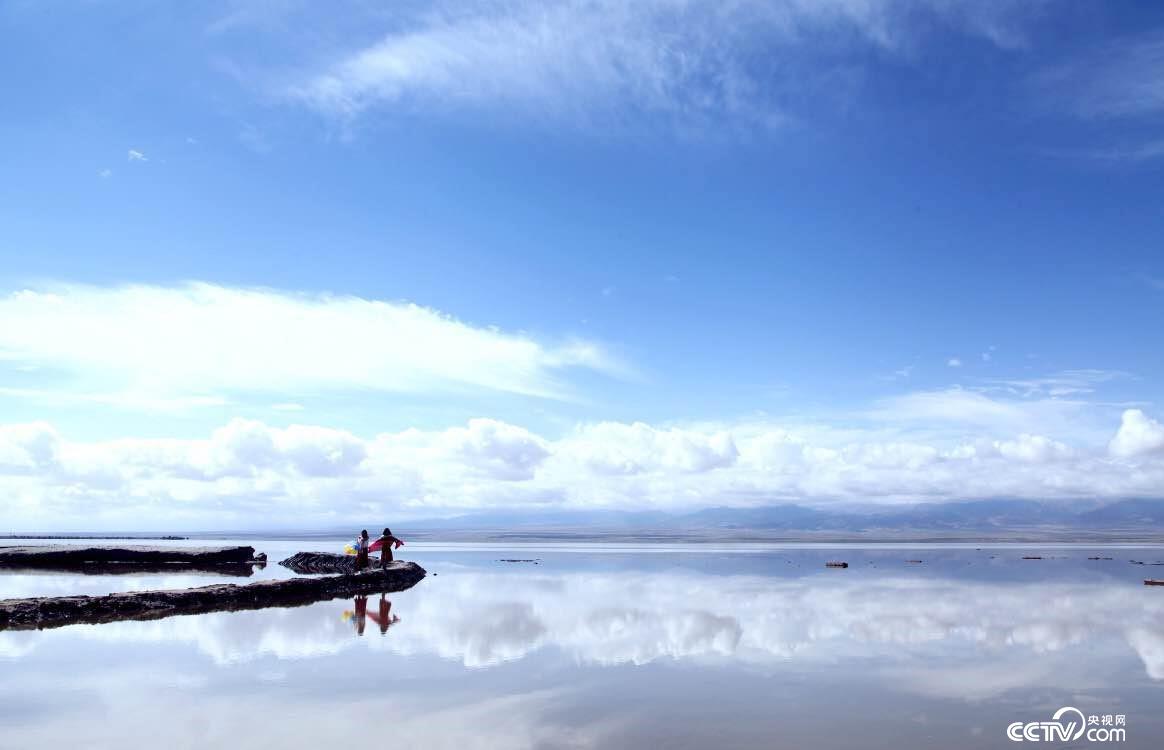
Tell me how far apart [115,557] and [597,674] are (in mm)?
61280

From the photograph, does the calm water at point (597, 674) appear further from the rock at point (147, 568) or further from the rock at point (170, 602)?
the rock at point (147, 568)

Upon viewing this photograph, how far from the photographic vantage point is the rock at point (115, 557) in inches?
2419

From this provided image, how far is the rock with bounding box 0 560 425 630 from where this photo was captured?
2683 cm

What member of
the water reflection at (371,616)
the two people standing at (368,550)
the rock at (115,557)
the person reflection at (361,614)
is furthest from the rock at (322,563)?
the water reflection at (371,616)

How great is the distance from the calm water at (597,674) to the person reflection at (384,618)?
0.17m

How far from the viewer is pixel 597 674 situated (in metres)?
18.5

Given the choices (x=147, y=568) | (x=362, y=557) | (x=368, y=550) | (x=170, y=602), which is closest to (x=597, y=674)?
(x=170, y=602)

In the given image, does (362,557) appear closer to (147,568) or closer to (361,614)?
(361,614)

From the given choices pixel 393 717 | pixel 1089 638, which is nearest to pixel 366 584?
pixel 393 717

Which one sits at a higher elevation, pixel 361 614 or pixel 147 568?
pixel 147 568

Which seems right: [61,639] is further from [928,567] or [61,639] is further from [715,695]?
[928,567]

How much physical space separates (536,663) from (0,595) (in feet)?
96.5

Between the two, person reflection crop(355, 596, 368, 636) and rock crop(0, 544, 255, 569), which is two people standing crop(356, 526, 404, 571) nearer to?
person reflection crop(355, 596, 368, 636)

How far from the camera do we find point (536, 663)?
65.6 ft
